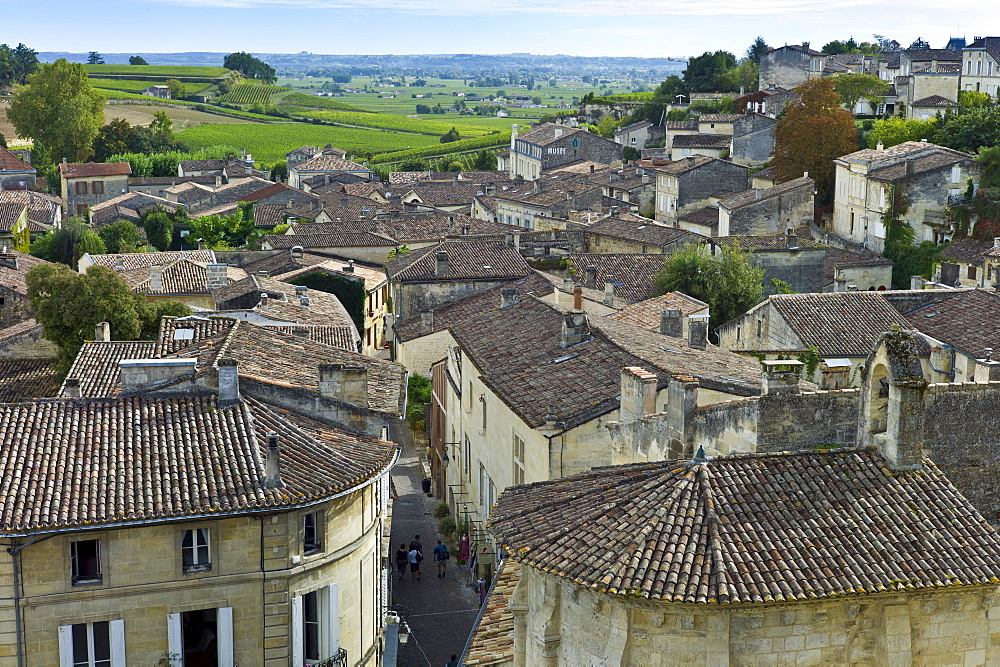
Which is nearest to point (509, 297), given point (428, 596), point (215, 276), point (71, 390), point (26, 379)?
point (428, 596)

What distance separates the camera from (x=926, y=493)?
15.8 metres

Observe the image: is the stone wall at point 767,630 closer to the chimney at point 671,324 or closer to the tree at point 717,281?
the chimney at point 671,324

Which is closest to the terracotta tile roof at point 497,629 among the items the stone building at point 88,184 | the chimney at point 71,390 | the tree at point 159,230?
the chimney at point 71,390

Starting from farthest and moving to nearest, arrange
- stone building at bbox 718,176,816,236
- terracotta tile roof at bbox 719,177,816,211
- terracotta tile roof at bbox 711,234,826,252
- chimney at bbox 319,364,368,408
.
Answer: terracotta tile roof at bbox 719,177,816,211, stone building at bbox 718,176,816,236, terracotta tile roof at bbox 711,234,826,252, chimney at bbox 319,364,368,408

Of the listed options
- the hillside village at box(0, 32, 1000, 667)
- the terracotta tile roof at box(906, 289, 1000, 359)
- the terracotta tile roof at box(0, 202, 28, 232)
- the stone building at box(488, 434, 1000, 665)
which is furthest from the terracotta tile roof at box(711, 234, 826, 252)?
the stone building at box(488, 434, 1000, 665)

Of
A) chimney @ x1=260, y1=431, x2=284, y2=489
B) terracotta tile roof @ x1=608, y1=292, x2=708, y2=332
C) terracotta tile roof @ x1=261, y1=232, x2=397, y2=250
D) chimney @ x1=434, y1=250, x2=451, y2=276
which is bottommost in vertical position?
terracotta tile roof @ x1=261, y1=232, x2=397, y2=250

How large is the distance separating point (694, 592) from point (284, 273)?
5120 centimetres

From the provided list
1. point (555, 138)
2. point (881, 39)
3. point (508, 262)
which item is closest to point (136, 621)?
point (508, 262)

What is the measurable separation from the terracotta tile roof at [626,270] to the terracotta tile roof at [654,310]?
13695 mm

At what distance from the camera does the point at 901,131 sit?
78562 millimetres

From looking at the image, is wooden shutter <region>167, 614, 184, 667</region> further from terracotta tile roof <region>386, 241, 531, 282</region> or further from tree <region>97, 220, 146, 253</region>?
tree <region>97, 220, 146, 253</region>

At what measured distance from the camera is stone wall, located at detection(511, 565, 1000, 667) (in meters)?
14.3

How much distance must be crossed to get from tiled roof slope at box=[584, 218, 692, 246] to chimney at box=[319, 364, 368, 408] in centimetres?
4917

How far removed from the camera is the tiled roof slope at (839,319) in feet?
137
